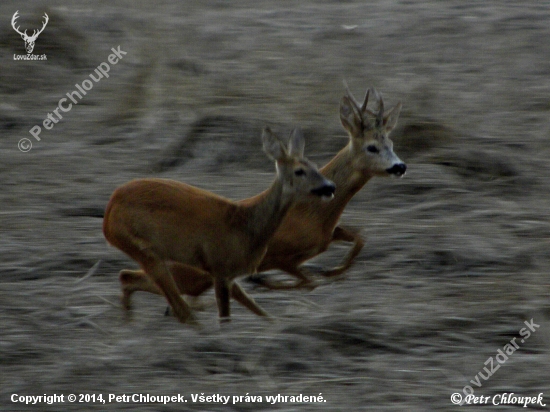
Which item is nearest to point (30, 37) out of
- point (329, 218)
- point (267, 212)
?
point (329, 218)

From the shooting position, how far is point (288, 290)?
23.8ft

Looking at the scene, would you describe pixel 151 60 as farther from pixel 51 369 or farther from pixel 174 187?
pixel 51 369

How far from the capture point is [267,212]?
6617 mm

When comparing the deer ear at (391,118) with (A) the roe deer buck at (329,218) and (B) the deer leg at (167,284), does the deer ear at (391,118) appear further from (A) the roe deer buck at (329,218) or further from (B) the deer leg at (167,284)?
(B) the deer leg at (167,284)

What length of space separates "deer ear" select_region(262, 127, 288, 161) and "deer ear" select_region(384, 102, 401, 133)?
132cm

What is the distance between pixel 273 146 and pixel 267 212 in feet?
1.26

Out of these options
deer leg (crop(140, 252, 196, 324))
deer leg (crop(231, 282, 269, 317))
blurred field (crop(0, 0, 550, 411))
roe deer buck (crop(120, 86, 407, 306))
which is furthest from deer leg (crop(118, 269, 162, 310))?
deer leg (crop(231, 282, 269, 317))

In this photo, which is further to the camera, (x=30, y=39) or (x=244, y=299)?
(x=30, y=39)

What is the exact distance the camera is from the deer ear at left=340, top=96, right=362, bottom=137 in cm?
765

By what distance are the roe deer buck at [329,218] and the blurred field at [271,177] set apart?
0.21m

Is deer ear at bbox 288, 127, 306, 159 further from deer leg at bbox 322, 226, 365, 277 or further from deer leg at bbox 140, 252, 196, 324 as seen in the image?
deer leg at bbox 140, 252, 196, 324

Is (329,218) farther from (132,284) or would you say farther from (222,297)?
(132,284)

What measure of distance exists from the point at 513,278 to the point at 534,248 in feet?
1.88
